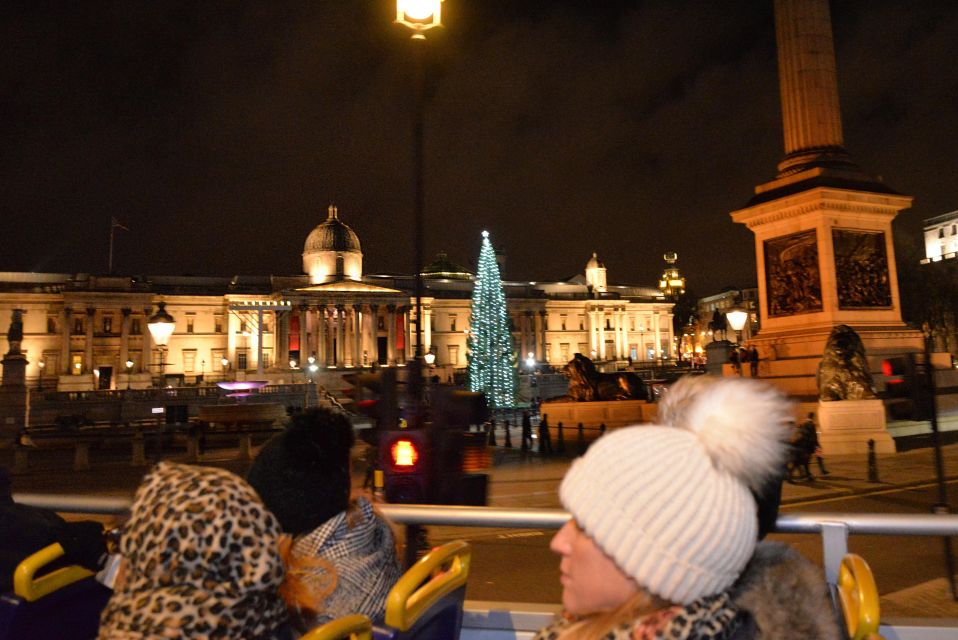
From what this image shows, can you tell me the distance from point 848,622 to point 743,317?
62.8 feet

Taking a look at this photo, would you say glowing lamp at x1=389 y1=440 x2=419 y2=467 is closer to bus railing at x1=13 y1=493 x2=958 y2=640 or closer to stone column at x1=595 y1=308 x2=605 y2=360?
bus railing at x1=13 y1=493 x2=958 y2=640

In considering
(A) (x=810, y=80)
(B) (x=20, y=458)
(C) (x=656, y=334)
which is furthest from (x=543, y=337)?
(B) (x=20, y=458)

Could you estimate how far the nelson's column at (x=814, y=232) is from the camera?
18.3 m

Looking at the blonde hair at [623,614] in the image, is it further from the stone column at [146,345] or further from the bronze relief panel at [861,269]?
the stone column at [146,345]

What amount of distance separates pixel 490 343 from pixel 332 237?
4596cm

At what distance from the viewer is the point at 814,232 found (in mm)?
18531

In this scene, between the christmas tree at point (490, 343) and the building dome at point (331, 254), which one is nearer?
the christmas tree at point (490, 343)

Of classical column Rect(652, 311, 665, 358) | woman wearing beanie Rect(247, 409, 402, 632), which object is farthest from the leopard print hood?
classical column Rect(652, 311, 665, 358)

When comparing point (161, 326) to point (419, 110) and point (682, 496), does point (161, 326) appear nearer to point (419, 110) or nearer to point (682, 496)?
point (419, 110)

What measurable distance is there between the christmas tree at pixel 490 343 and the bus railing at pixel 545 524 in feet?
148

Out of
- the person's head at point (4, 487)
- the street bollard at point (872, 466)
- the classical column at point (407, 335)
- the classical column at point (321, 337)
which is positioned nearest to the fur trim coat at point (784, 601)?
the person's head at point (4, 487)

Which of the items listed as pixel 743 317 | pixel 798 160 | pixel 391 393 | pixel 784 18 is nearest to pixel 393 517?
Result: pixel 391 393

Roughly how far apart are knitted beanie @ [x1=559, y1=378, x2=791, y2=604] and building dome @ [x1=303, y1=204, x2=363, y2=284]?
91.2 m

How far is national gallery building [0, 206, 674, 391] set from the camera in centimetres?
8381
